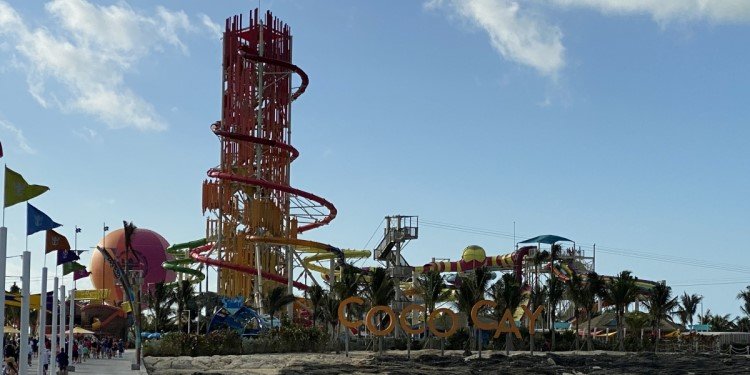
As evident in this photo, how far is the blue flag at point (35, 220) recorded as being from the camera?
2686cm

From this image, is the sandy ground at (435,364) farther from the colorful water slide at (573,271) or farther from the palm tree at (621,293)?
the colorful water slide at (573,271)

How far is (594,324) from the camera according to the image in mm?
90062

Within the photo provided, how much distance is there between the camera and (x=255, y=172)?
84000mm

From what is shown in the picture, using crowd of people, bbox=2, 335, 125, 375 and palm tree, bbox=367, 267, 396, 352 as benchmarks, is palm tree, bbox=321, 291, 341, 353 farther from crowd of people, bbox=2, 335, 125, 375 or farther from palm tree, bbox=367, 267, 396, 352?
crowd of people, bbox=2, 335, 125, 375

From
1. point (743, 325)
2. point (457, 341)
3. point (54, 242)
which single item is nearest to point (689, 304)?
point (743, 325)

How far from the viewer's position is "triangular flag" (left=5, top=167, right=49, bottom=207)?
23406 millimetres

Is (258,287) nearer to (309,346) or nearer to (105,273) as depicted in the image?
(309,346)

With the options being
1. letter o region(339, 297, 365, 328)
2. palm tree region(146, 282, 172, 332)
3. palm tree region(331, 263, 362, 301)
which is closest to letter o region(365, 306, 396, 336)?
letter o region(339, 297, 365, 328)

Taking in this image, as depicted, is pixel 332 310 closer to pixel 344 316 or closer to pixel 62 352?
pixel 344 316

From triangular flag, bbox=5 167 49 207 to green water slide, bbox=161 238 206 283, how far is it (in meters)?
59.4

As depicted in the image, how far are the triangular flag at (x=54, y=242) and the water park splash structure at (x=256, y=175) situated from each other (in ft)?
147

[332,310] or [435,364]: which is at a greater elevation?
[332,310]

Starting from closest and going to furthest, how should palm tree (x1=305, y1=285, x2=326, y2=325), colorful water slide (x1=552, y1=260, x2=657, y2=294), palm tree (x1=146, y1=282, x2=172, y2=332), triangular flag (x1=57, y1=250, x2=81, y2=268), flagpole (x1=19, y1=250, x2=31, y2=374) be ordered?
flagpole (x1=19, y1=250, x2=31, y2=374)
triangular flag (x1=57, y1=250, x2=81, y2=268)
palm tree (x1=305, y1=285, x2=326, y2=325)
palm tree (x1=146, y1=282, x2=172, y2=332)
colorful water slide (x1=552, y1=260, x2=657, y2=294)

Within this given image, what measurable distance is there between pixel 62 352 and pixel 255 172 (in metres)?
43.5
